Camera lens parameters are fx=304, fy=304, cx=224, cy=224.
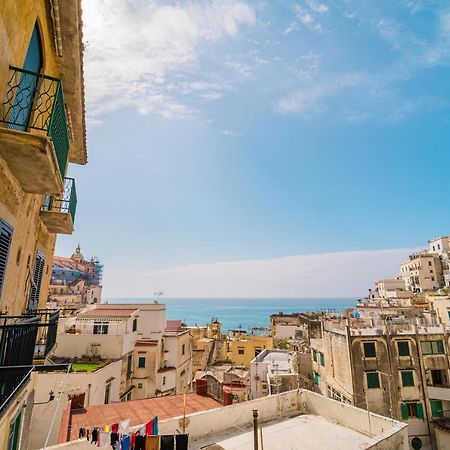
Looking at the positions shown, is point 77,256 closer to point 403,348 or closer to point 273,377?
point 273,377

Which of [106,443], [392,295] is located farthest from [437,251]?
[106,443]

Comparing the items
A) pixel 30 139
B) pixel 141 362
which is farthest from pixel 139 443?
pixel 141 362

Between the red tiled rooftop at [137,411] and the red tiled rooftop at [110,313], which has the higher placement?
the red tiled rooftop at [110,313]

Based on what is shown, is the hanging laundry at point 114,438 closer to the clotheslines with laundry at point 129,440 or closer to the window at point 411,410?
the clotheslines with laundry at point 129,440

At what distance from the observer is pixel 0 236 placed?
5.20 m

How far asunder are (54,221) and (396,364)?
100ft

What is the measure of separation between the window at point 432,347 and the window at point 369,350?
472cm

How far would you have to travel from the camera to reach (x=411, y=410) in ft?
87.6

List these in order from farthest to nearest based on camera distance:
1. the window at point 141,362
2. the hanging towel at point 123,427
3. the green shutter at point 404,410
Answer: the window at point 141,362
the green shutter at point 404,410
the hanging towel at point 123,427

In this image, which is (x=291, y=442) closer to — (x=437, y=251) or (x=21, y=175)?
(x=21, y=175)

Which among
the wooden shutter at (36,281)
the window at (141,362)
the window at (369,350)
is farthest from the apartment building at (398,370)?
the wooden shutter at (36,281)

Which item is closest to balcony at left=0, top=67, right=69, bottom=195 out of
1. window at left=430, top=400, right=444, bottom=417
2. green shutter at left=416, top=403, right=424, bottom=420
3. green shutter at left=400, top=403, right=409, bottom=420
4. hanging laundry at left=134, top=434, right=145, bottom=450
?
hanging laundry at left=134, top=434, right=145, bottom=450

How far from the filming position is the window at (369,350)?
27.6 m

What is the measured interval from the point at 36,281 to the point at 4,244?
4.28m
